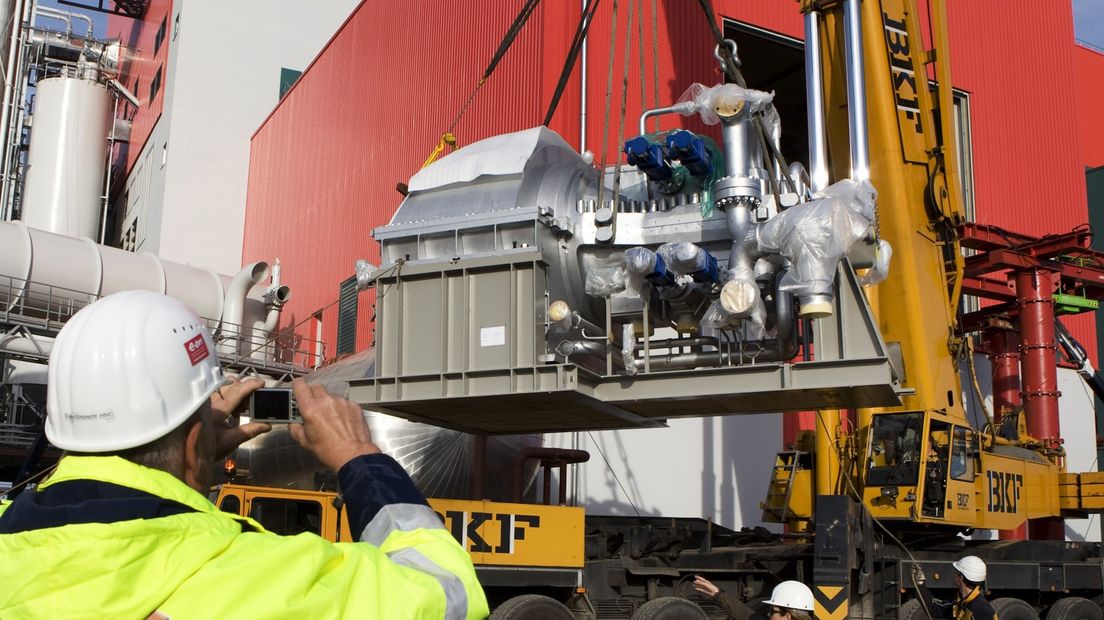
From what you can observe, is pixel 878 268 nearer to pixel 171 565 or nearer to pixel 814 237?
pixel 814 237

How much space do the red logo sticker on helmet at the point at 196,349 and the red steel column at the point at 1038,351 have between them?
20.9 meters

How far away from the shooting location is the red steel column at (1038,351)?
66.6 ft

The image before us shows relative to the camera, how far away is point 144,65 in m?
38.7

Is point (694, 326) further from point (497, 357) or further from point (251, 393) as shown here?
point (251, 393)

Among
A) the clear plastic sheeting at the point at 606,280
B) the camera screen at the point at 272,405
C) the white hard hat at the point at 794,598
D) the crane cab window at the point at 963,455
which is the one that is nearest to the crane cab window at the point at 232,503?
the clear plastic sheeting at the point at 606,280

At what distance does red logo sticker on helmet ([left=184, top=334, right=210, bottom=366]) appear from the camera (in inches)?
78.3

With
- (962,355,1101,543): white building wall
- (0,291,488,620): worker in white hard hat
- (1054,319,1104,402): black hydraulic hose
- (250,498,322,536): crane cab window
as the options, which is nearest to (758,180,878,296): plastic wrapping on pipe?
(250,498,322,536): crane cab window

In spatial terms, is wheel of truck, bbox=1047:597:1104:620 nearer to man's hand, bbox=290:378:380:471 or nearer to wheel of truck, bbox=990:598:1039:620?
wheel of truck, bbox=990:598:1039:620

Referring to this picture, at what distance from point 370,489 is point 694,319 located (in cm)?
704

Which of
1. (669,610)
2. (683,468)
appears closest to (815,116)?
(669,610)

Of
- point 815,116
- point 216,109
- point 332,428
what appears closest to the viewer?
point 332,428

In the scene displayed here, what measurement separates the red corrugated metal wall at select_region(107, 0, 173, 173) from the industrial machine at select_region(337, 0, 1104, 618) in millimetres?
26797

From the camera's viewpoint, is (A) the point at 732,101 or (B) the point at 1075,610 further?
(B) the point at 1075,610

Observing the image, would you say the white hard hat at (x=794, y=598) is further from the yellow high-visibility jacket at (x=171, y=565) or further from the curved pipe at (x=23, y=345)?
the curved pipe at (x=23, y=345)
